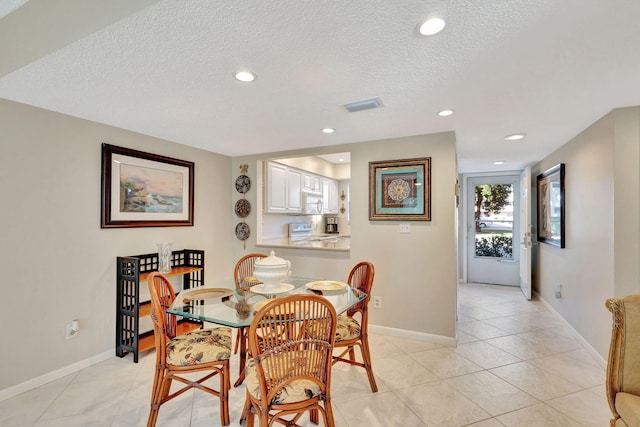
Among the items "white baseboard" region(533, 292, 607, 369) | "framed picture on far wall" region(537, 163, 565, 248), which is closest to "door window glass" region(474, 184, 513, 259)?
"framed picture on far wall" region(537, 163, 565, 248)

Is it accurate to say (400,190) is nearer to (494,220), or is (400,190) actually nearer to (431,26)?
(431,26)

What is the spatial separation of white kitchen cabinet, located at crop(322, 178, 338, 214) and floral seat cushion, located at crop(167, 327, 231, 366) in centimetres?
406

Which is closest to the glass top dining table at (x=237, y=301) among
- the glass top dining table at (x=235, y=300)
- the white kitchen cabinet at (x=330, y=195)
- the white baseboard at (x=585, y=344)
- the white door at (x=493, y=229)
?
the glass top dining table at (x=235, y=300)

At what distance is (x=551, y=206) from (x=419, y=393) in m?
3.15

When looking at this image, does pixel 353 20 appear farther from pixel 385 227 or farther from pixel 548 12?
pixel 385 227

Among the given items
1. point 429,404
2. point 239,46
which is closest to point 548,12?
point 239,46

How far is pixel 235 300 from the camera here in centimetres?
215

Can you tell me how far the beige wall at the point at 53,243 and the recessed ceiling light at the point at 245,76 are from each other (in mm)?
1738

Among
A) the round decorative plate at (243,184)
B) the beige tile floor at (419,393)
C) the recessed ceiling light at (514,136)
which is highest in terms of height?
the recessed ceiling light at (514,136)

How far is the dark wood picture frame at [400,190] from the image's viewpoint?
10.5 ft

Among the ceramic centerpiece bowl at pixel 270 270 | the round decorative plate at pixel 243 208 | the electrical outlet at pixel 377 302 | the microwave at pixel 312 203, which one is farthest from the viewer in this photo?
the microwave at pixel 312 203

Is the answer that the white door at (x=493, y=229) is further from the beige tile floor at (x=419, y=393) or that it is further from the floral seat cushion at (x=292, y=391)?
the floral seat cushion at (x=292, y=391)

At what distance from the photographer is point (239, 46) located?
5.07 feet

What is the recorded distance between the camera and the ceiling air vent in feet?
7.50
